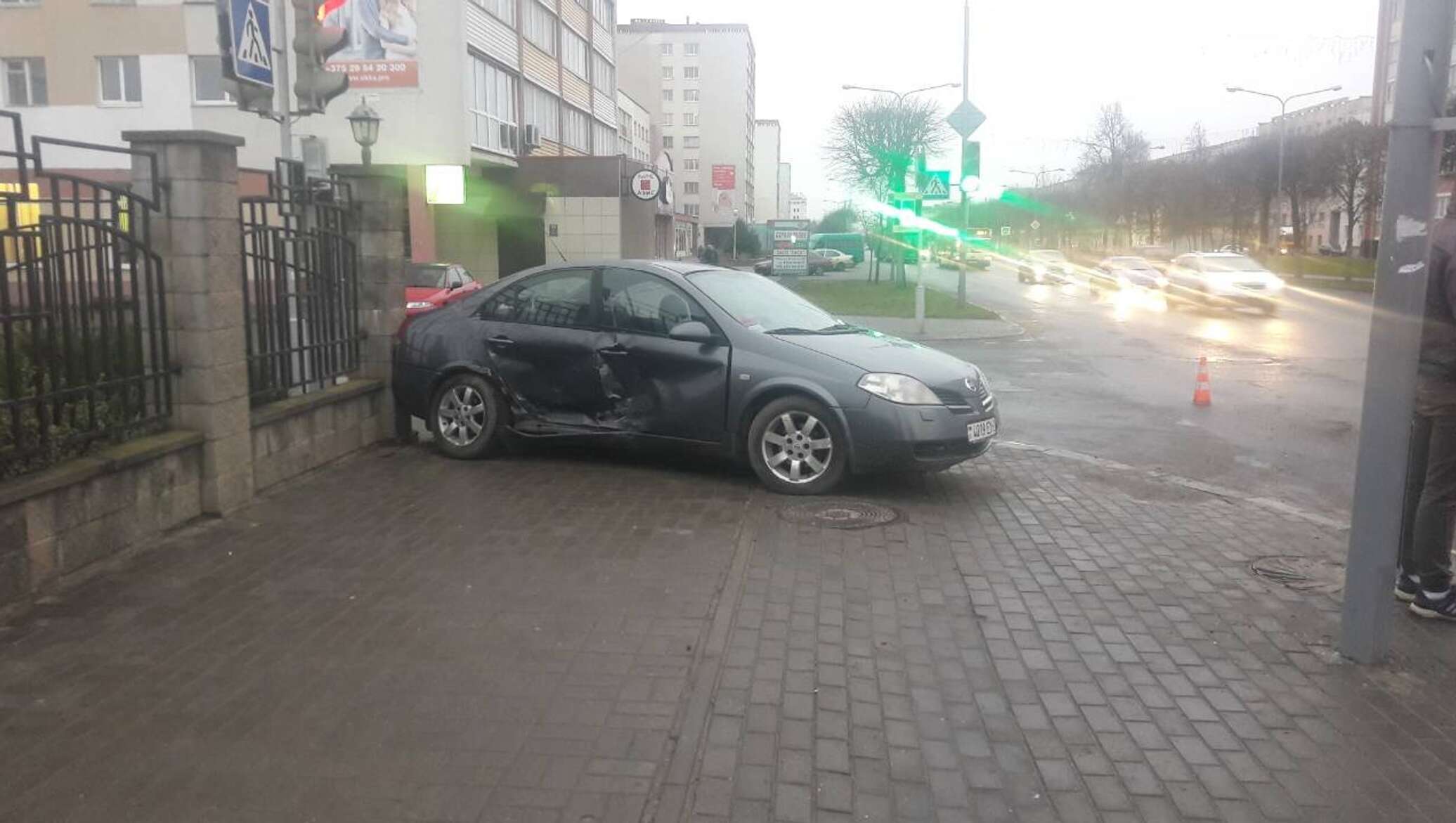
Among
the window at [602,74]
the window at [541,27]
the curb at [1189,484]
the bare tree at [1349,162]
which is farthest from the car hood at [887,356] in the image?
the bare tree at [1349,162]

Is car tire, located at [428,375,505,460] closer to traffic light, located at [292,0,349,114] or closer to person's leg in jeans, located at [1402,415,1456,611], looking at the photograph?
traffic light, located at [292,0,349,114]

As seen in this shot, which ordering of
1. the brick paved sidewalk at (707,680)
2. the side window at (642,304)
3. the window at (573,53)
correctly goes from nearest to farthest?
1. the brick paved sidewalk at (707,680)
2. the side window at (642,304)
3. the window at (573,53)

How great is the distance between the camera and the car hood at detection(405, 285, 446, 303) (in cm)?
2112

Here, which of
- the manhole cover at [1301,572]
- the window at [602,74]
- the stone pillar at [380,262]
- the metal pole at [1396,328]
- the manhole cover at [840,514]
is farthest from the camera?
the window at [602,74]

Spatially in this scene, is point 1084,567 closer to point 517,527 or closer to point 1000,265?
point 517,527

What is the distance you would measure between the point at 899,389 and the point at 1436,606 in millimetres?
3197

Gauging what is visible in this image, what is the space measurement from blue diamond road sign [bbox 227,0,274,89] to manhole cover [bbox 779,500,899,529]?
16.7 ft

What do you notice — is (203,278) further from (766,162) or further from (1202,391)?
(766,162)

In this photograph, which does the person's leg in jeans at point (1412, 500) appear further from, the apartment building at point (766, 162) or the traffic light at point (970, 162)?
the apartment building at point (766, 162)

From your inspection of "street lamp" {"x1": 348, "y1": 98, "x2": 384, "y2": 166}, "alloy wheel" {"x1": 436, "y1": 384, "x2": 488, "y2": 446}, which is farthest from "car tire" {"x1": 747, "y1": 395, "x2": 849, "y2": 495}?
"street lamp" {"x1": 348, "y1": 98, "x2": 384, "y2": 166}

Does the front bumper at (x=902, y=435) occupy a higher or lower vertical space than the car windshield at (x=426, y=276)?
lower

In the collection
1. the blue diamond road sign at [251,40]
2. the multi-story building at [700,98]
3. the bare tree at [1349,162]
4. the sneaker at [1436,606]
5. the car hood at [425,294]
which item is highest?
the multi-story building at [700,98]

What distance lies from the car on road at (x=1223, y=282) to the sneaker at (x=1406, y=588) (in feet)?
83.5

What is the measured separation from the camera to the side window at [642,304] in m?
7.99
